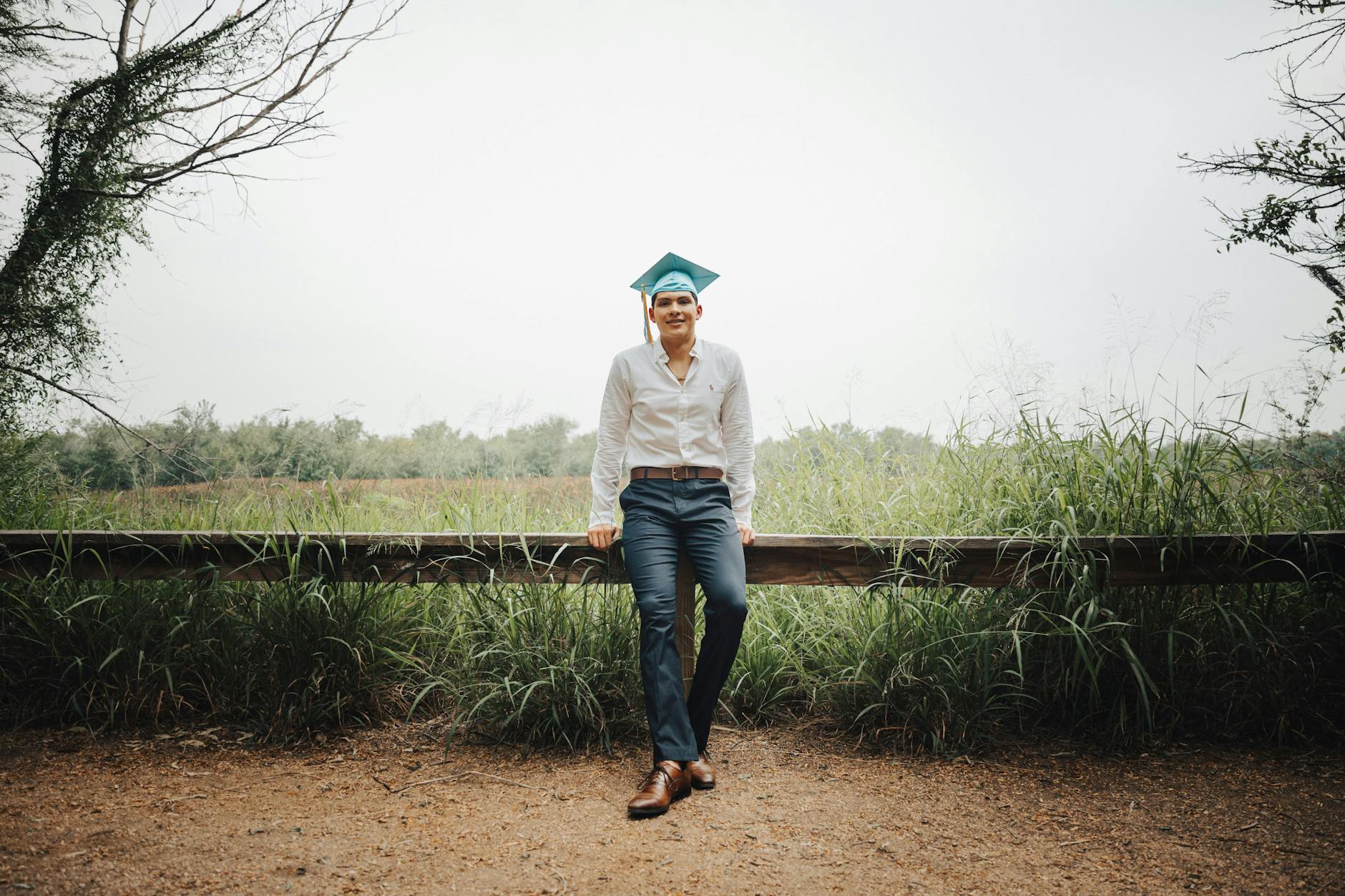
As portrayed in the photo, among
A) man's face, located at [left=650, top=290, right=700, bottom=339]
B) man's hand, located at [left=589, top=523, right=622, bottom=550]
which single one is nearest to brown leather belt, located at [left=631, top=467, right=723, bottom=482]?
man's hand, located at [left=589, top=523, right=622, bottom=550]

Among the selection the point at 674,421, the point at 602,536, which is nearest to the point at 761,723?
the point at 602,536

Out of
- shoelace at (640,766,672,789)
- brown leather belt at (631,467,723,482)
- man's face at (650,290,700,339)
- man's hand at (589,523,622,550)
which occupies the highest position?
man's face at (650,290,700,339)

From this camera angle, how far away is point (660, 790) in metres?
2.31

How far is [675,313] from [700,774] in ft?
5.50

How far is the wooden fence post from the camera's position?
2.76 meters

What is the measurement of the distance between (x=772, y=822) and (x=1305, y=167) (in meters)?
3.88

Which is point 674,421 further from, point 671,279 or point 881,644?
point 881,644

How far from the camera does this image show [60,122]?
15.9 ft

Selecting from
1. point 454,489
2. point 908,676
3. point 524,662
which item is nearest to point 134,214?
point 454,489

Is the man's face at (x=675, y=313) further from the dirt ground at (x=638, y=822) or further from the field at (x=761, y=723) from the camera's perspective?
the dirt ground at (x=638, y=822)

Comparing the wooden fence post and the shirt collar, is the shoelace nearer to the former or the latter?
the wooden fence post

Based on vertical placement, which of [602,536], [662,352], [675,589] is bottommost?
[675,589]

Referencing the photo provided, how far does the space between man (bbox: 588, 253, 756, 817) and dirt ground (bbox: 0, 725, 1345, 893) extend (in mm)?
284

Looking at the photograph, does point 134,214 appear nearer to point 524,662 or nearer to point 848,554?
point 524,662
